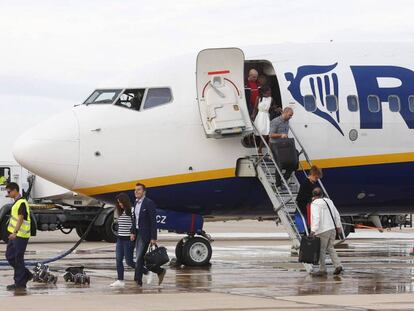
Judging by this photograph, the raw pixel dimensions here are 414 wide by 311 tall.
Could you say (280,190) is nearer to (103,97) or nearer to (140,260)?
(103,97)

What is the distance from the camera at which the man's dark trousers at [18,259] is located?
18531mm

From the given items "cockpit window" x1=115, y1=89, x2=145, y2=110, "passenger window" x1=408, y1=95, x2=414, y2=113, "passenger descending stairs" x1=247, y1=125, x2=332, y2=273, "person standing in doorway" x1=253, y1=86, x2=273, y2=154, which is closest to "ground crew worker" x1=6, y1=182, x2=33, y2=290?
"cockpit window" x1=115, y1=89, x2=145, y2=110

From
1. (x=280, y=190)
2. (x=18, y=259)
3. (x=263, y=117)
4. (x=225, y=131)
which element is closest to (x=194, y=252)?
(x=280, y=190)

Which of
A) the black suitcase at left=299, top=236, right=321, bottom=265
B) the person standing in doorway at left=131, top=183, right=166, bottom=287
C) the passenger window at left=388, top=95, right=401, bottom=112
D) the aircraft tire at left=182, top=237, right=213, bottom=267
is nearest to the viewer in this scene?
the person standing in doorway at left=131, top=183, right=166, bottom=287

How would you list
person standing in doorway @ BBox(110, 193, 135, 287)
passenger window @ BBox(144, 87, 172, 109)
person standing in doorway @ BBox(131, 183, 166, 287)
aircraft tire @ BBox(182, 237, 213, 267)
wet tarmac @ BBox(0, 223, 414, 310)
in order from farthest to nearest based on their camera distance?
aircraft tire @ BBox(182, 237, 213, 267) < passenger window @ BBox(144, 87, 172, 109) < person standing in doorway @ BBox(110, 193, 135, 287) < person standing in doorway @ BBox(131, 183, 166, 287) < wet tarmac @ BBox(0, 223, 414, 310)

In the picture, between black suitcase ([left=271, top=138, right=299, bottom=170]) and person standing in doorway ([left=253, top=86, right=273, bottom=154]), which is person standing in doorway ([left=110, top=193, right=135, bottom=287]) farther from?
person standing in doorway ([left=253, top=86, right=273, bottom=154])

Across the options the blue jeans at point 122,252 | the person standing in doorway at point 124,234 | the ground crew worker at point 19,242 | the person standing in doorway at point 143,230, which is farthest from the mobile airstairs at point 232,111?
the ground crew worker at point 19,242

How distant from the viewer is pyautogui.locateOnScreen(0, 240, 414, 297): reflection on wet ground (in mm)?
18078

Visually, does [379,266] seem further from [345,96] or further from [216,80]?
[216,80]

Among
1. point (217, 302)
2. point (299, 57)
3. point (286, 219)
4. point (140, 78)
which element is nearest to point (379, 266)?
point (286, 219)

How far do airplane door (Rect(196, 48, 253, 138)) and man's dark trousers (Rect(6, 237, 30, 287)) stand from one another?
5669 millimetres

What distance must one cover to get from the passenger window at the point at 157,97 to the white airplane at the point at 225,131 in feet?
0.09

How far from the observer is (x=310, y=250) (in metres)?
20.6

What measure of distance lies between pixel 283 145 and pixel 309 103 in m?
1.66
